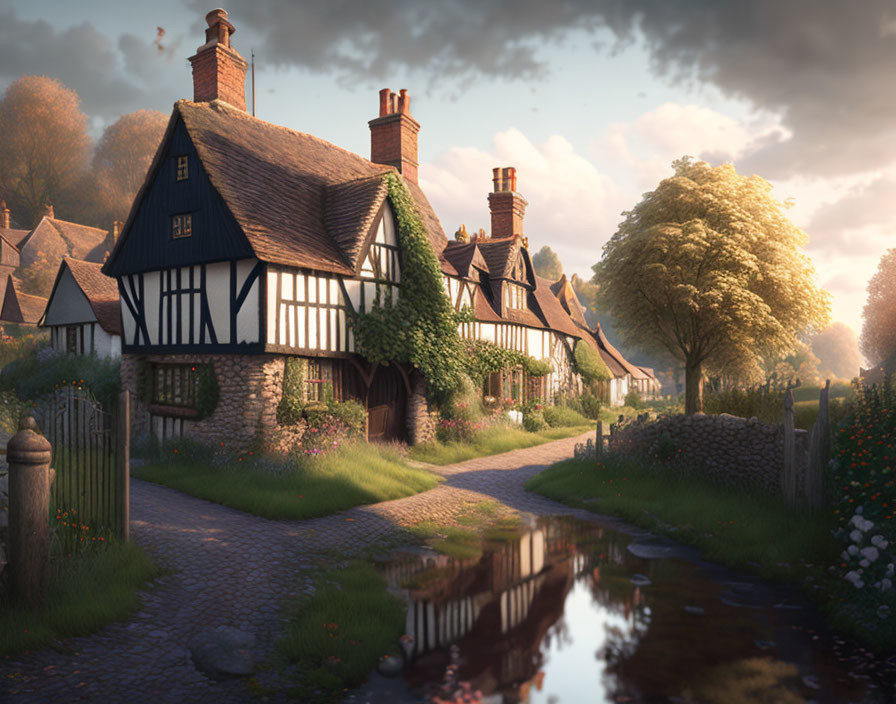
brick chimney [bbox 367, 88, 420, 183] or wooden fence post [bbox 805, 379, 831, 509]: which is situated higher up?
brick chimney [bbox 367, 88, 420, 183]

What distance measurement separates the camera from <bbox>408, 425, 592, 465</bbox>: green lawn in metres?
16.8

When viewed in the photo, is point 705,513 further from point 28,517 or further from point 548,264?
point 548,264

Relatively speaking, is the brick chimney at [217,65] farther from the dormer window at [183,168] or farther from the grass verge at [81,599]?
the grass verge at [81,599]

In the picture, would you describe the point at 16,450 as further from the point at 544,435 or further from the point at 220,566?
the point at 544,435

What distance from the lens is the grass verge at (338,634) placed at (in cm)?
493

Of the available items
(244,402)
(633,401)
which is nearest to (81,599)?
(244,402)

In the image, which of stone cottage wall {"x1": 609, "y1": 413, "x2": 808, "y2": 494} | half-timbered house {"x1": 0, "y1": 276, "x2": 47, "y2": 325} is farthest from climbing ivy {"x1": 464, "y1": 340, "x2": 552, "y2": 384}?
half-timbered house {"x1": 0, "y1": 276, "x2": 47, "y2": 325}

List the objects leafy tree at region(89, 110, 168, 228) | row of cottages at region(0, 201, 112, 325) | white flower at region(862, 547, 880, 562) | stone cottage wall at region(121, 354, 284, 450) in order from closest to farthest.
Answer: white flower at region(862, 547, 880, 562) → stone cottage wall at region(121, 354, 284, 450) → row of cottages at region(0, 201, 112, 325) → leafy tree at region(89, 110, 168, 228)

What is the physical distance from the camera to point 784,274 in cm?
1819

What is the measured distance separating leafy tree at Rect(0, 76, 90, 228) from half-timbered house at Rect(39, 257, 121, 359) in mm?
28385

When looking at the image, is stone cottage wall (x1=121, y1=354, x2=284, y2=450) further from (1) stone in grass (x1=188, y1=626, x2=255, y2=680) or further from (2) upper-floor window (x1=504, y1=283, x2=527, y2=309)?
(2) upper-floor window (x1=504, y1=283, x2=527, y2=309)

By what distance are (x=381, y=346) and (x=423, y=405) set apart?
2807 mm

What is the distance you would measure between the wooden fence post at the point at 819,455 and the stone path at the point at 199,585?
3.43 meters

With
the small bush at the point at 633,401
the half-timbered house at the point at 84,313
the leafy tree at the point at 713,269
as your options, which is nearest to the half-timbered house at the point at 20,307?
the half-timbered house at the point at 84,313
